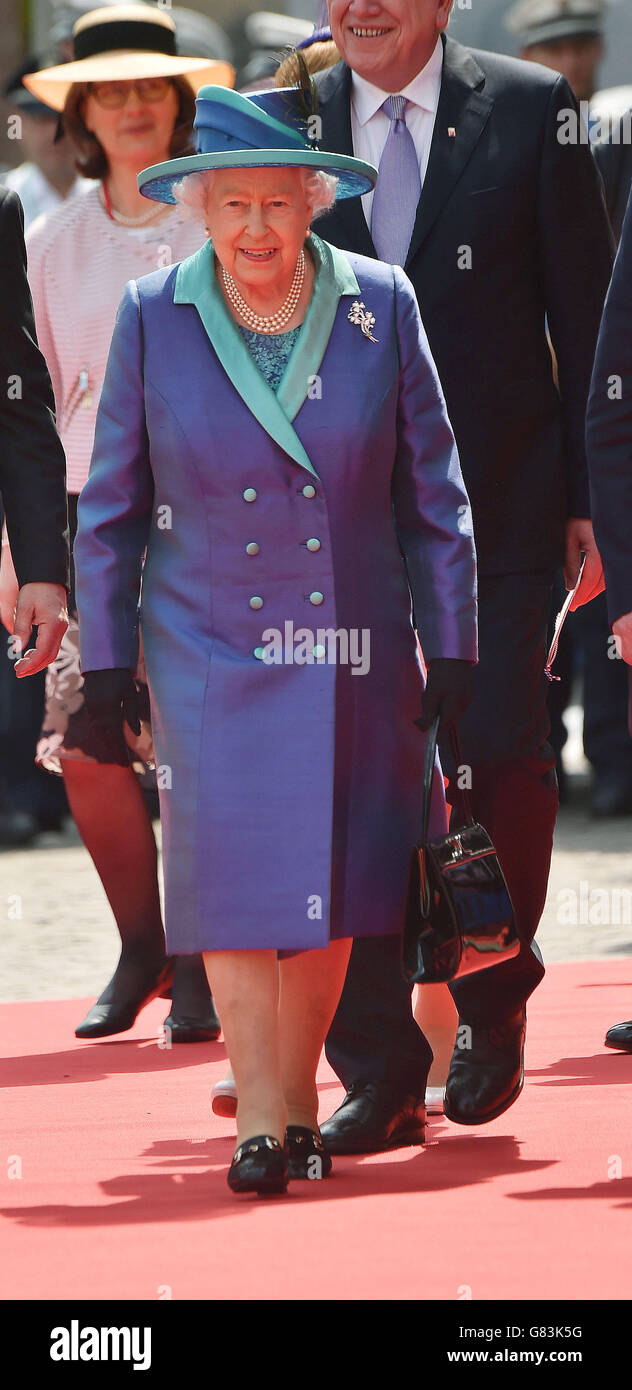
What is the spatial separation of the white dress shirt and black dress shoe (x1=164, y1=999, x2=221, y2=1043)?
1927mm

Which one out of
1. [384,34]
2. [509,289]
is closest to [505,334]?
[509,289]

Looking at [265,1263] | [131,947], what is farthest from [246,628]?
[131,947]

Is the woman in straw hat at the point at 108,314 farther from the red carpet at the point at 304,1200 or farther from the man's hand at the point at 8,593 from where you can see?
the red carpet at the point at 304,1200

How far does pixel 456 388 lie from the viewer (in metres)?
5.09

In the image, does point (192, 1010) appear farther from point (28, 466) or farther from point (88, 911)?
point (88, 911)

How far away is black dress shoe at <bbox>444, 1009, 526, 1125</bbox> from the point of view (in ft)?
15.9

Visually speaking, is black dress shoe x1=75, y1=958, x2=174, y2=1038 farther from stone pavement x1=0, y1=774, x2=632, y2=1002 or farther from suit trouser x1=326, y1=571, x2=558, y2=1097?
suit trouser x1=326, y1=571, x2=558, y2=1097

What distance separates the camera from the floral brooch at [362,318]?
4.54m

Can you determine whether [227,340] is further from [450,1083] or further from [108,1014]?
[108,1014]

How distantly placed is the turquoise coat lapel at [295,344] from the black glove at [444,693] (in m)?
0.37

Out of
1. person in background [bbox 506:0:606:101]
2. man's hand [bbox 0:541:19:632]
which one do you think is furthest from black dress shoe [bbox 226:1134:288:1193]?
person in background [bbox 506:0:606:101]

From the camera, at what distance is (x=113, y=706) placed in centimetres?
444

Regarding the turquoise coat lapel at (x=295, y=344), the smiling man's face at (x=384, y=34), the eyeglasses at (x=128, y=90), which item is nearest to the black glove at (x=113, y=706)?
the turquoise coat lapel at (x=295, y=344)
